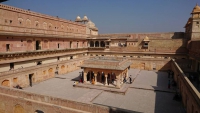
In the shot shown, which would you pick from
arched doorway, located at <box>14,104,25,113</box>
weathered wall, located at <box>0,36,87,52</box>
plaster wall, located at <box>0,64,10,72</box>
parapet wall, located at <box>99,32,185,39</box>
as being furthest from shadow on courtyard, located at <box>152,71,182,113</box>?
parapet wall, located at <box>99,32,185,39</box>

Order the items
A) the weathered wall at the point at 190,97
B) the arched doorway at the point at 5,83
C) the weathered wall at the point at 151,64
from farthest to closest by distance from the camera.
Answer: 1. the weathered wall at the point at 151,64
2. the arched doorway at the point at 5,83
3. the weathered wall at the point at 190,97

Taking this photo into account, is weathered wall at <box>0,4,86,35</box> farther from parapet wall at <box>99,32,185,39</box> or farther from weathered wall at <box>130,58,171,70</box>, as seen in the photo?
weathered wall at <box>130,58,171,70</box>

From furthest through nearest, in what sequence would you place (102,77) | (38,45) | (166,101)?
(38,45) < (102,77) < (166,101)

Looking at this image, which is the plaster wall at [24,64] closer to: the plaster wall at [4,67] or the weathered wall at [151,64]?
the plaster wall at [4,67]

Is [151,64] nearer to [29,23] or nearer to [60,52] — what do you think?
[60,52]

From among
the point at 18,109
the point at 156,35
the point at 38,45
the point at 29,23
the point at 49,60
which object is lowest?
the point at 18,109

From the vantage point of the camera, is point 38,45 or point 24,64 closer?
point 24,64

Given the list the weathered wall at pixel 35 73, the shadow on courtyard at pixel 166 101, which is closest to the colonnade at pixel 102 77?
the shadow on courtyard at pixel 166 101

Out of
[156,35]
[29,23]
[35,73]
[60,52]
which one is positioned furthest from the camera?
[156,35]

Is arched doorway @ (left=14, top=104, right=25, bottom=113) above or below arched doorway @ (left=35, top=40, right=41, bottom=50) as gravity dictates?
below

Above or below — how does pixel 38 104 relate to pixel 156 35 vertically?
below

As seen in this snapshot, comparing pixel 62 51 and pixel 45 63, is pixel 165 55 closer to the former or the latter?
pixel 62 51

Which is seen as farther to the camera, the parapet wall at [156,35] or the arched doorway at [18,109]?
the parapet wall at [156,35]

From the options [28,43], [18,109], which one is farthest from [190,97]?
[28,43]
